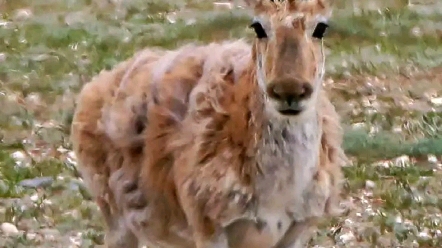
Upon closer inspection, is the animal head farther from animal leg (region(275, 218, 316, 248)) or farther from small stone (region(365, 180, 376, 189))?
small stone (region(365, 180, 376, 189))

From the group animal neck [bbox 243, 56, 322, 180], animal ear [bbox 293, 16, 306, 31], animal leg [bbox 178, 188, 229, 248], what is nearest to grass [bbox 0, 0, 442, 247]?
animal neck [bbox 243, 56, 322, 180]

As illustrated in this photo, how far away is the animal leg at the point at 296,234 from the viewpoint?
13.7ft

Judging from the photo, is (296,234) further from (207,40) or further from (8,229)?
(207,40)

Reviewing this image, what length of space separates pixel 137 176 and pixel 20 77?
206 inches

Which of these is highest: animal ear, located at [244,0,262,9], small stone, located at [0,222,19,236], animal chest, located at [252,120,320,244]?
animal ear, located at [244,0,262,9]

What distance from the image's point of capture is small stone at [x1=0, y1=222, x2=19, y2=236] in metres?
6.04

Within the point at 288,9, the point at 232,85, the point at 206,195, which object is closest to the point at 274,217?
the point at 206,195

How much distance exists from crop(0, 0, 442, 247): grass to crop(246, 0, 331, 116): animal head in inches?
43.5

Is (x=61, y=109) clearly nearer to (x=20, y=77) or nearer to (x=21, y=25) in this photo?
(x=20, y=77)

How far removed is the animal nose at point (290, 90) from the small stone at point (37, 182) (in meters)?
3.50

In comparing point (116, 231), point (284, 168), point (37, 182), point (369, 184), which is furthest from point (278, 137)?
point (37, 182)

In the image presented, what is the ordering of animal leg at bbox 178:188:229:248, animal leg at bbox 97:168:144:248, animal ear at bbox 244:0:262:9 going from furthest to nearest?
animal leg at bbox 97:168:144:248 < animal leg at bbox 178:188:229:248 < animal ear at bbox 244:0:262:9

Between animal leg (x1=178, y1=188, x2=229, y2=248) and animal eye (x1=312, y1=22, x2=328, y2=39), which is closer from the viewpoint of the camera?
animal eye (x1=312, y1=22, x2=328, y2=39)

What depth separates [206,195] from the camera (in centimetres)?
402
